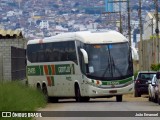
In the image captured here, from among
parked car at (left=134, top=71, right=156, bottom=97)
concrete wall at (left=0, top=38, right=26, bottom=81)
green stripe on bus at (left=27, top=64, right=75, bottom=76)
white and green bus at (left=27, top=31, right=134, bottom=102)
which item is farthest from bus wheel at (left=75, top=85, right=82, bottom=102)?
parked car at (left=134, top=71, right=156, bottom=97)

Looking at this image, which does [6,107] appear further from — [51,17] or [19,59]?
[51,17]

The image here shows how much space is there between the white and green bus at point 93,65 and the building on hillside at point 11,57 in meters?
3.07

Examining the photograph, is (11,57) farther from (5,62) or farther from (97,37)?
(97,37)

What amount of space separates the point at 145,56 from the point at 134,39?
2927 inches

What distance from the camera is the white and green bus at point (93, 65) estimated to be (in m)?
35.7

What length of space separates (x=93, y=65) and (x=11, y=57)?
649cm

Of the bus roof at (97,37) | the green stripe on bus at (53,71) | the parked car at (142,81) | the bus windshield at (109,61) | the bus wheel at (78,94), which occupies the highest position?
the bus roof at (97,37)

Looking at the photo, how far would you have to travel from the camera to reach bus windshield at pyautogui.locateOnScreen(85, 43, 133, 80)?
35.7 m

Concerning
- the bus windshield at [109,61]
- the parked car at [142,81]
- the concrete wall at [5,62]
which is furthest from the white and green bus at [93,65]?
the parked car at [142,81]

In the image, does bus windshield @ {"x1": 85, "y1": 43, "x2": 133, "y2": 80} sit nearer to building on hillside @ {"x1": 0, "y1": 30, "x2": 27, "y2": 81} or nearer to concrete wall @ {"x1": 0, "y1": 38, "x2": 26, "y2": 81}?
building on hillside @ {"x1": 0, "y1": 30, "x2": 27, "y2": 81}

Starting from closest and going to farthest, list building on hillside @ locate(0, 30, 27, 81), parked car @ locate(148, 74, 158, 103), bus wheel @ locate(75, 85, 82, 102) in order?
1. parked car @ locate(148, 74, 158, 103)
2. bus wheel @ locate(75, 85, 82, 102)
3. building on hillside @ locate(0, 30, 27, 81)

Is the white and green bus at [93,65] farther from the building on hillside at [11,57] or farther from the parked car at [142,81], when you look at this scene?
the parked car at [142,81]

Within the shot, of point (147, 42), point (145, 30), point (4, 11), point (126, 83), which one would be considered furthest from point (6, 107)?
point (4, 11)

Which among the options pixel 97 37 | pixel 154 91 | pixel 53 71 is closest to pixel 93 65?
pixel 97 37
